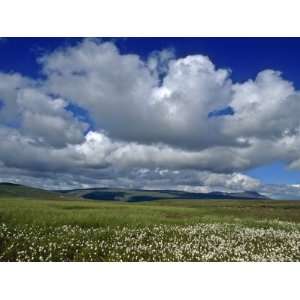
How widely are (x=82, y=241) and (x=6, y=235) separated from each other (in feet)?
9.27

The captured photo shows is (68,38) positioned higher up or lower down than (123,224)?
higher up

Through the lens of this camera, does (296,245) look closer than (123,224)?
Yes

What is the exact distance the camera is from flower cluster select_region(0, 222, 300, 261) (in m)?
13.3

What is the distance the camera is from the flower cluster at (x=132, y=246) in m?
13.3

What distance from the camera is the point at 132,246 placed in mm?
14414

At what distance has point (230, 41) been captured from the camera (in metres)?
17.4
